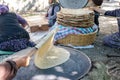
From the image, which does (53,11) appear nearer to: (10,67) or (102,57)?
(102,57)

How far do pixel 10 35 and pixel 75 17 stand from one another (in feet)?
6.19

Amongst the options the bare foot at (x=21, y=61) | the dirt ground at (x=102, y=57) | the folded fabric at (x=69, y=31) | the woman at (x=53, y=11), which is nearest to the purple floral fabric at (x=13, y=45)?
the dirt ground at (x=102, y=57)

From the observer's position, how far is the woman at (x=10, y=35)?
4055 mm

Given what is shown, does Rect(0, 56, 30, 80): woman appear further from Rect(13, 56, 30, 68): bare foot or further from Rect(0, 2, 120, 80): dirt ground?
Rect(0, 2, 120, 80): dirt ground

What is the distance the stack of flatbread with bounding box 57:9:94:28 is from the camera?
568 centimetres

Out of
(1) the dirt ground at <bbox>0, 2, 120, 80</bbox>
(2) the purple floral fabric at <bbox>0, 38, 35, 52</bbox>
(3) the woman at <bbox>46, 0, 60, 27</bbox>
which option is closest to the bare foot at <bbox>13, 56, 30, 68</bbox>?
(1) the dirt ground at <bbox>0, 2, 120, 80</bbox>

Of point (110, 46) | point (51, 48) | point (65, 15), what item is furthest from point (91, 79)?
point (110, 46)

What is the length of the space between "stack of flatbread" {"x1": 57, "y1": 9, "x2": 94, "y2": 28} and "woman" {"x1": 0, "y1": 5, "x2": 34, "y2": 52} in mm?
1597

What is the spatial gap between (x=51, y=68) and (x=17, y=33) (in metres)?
1.90

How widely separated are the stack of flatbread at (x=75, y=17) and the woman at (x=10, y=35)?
1.60 meters

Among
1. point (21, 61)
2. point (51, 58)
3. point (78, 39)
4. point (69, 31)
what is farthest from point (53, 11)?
point (21, 61)

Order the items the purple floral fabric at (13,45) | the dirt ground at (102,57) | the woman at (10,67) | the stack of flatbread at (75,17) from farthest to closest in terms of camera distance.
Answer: the stack of flatbread at (75,17), the purple floral fabric at (13,45), the dirt ground at (102,57), the woman at (10,67)

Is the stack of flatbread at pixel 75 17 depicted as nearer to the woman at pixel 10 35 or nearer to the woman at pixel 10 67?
the woman at pixel 10 35

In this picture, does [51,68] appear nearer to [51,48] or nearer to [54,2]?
[51,48]
